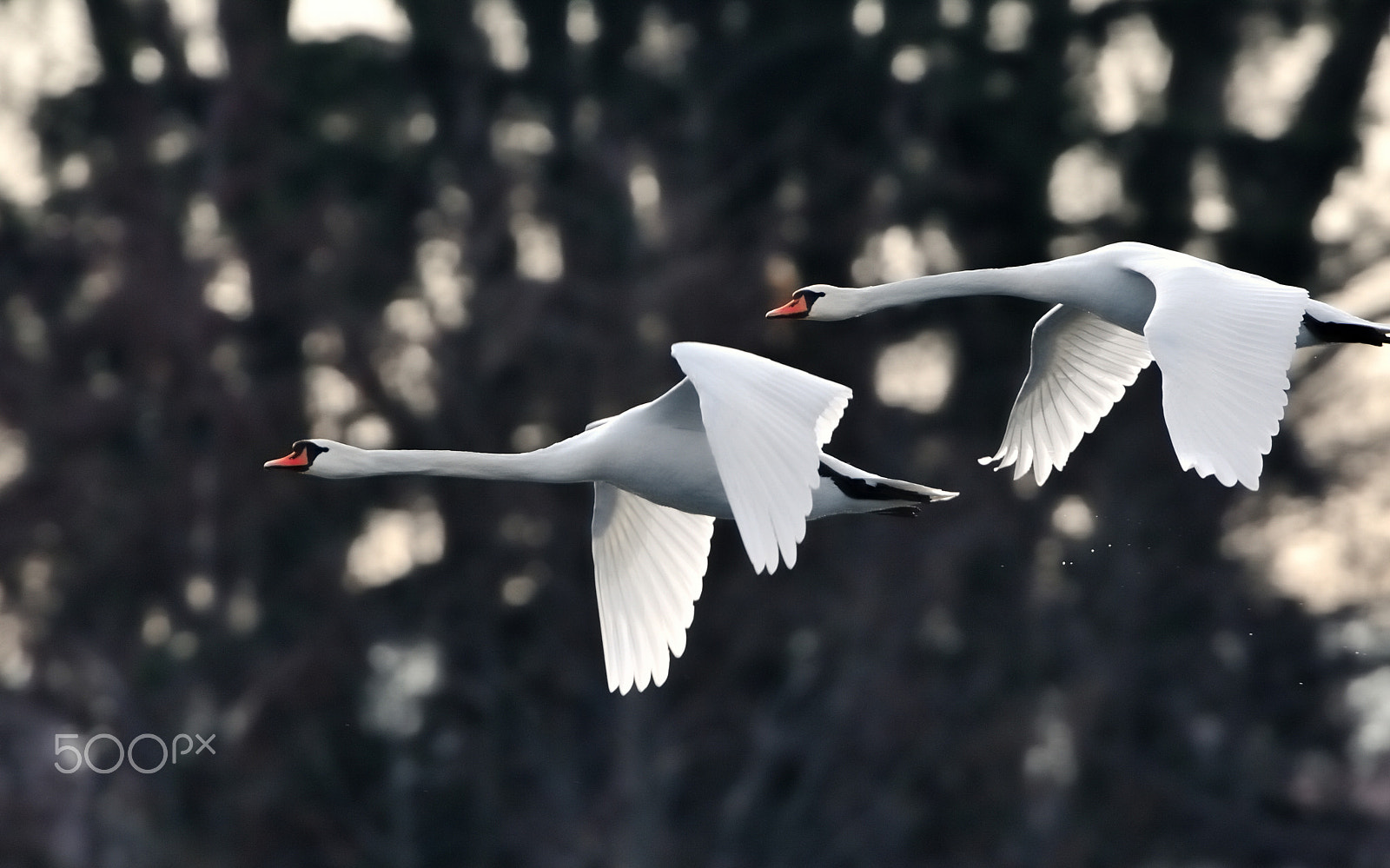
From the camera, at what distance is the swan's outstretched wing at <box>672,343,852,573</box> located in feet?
28.2

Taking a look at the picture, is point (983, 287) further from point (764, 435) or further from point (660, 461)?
point (764, 435)

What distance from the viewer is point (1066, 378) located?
38.1ft

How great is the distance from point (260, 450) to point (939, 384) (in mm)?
5533

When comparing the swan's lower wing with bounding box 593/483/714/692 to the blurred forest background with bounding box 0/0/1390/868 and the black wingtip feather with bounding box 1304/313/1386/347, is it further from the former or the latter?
the blurred forest background with bounding box 0/0/1390/868

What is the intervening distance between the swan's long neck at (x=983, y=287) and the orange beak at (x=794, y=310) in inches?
7.9

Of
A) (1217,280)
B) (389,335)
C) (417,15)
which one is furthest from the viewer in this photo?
(417,15)

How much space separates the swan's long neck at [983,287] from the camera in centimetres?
1057

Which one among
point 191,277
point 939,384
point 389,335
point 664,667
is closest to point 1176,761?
point 939,384

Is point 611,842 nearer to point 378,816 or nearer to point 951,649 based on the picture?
point 378,816

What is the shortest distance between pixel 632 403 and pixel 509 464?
29.8ft

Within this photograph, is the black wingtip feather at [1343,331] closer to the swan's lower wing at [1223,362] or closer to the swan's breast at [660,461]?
the swan's lower wing at [1223,362]

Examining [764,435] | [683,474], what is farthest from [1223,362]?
[683,474]

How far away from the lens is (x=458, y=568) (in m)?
21.2

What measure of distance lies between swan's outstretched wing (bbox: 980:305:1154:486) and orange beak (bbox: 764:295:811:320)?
3.64ft
